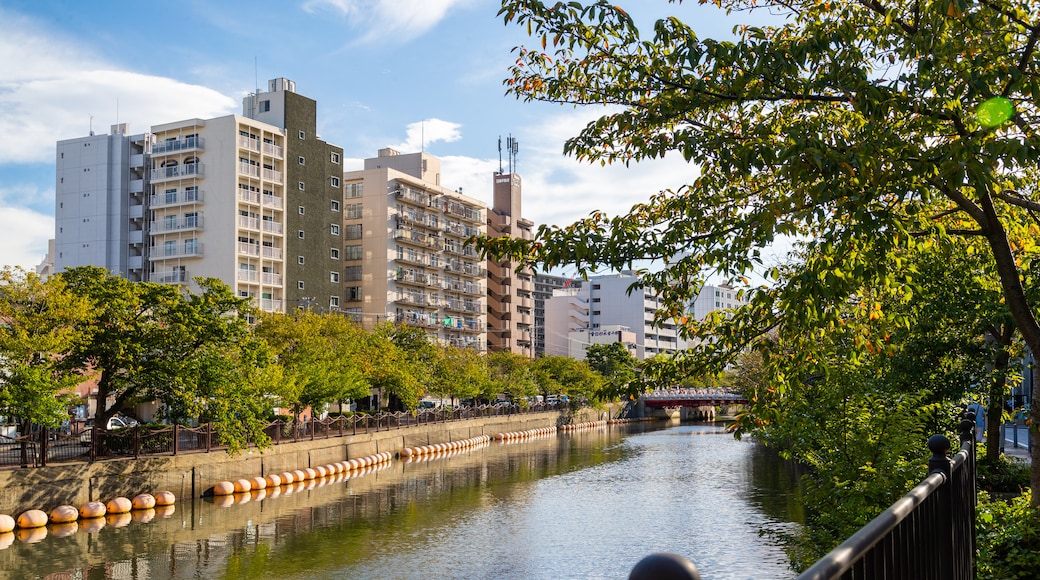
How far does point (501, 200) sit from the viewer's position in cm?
11244

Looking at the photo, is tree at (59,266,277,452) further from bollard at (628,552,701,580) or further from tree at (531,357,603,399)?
tree at (531,357,603,399)

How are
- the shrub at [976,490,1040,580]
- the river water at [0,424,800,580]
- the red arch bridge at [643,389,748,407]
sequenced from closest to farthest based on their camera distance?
the shrub at [976,490,1040,580]
the river water at [0,424,800,580]
the red arch bridge at [643,389,748,407]

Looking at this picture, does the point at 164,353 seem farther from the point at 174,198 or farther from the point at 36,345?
the point at 174,198

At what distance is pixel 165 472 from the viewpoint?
3209cm

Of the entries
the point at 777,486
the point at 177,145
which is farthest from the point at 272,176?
the point at 777,486

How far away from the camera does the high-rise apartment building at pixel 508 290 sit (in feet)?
358

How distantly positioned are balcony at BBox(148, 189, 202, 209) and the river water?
36397 mm

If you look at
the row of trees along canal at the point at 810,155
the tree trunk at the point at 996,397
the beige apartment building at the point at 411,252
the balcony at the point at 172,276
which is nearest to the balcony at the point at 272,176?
the balcony at the point at 172,276

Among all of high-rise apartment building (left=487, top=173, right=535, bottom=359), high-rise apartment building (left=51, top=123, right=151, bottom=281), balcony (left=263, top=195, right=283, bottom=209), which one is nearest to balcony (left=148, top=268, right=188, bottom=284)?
high-rise apartment building (left=51, top=123, right=151, bottom=281)

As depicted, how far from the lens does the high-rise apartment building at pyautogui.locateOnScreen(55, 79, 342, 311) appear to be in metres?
71.6

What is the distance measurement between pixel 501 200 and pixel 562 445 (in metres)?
52.2

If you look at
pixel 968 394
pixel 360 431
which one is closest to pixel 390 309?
pixel 360 431

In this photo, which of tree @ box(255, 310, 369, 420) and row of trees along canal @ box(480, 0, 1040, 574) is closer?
row of trees along canal @ box(480, 0, 1040, 574)

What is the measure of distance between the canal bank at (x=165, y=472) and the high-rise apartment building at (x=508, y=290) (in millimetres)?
58367
